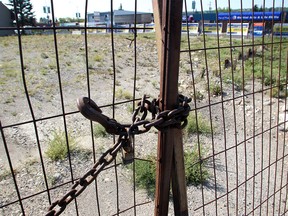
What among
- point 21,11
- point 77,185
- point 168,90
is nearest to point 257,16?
point 21,11

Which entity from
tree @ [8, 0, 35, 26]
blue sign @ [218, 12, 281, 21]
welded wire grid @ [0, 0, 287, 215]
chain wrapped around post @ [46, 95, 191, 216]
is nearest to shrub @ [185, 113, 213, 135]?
welded wire grid @ [0, 0, 287, 215]

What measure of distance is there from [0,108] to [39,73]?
4334mm

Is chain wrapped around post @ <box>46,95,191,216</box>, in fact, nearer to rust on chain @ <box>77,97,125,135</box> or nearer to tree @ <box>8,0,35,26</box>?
rust on chain @ <box>77,97,125,135</box>

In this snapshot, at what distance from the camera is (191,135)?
17.6 ft

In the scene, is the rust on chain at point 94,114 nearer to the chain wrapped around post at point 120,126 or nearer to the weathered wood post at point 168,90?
the chain wrapped around post at point 120,126

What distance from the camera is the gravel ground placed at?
9.80 ft

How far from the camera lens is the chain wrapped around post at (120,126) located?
0.90 metres

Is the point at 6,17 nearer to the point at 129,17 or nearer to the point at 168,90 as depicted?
the point at 129,17

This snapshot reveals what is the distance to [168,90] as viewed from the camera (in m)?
1.07

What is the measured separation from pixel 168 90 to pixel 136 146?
3875 millimetres

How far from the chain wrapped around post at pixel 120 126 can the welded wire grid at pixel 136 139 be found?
0.12m

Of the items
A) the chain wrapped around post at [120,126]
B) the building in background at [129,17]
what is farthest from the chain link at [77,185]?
the building in background at [129,17]

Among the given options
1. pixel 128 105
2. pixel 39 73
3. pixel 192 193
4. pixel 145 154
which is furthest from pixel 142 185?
pixel 39 73

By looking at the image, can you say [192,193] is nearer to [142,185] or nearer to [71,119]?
[142,185]
